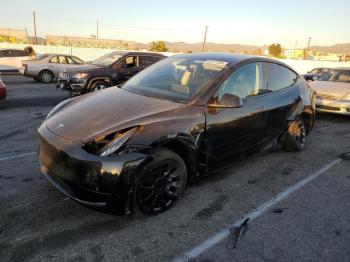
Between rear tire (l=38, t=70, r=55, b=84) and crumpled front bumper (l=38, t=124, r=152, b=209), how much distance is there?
13.6 metres

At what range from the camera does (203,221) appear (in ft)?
10.7

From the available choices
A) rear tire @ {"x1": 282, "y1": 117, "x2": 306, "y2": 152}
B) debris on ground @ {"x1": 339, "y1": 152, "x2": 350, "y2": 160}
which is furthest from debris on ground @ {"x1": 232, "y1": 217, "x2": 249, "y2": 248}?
debris on ground @ {"x1": 339, "y1": 152, "x2": 350, "y2": 160}

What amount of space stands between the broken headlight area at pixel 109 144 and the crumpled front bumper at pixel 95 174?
0.18 ft

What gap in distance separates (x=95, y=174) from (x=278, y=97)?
2.99m

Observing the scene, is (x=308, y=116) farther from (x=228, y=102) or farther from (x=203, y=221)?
(x=203, y=221)

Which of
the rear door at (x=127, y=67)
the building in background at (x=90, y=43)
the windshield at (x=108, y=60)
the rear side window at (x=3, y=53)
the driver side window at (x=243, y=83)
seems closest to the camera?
the driver side window at (x=243, y=83)

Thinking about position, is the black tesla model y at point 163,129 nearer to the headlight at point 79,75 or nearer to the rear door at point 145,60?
the headlight at point 79,75

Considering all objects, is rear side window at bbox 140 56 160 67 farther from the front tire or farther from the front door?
the front tire

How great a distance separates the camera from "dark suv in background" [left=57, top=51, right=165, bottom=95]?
9984 millimetres

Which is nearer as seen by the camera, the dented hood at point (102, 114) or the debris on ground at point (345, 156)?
the dented hood at point (102, 114)

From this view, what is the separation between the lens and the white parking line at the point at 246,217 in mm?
2748

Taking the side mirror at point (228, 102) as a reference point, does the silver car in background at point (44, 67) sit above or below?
below

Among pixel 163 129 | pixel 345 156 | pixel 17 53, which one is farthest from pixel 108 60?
pixel 17 53

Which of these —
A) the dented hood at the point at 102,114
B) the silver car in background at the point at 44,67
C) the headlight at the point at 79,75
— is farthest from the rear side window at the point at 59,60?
the dented hood at the point at 102,114
